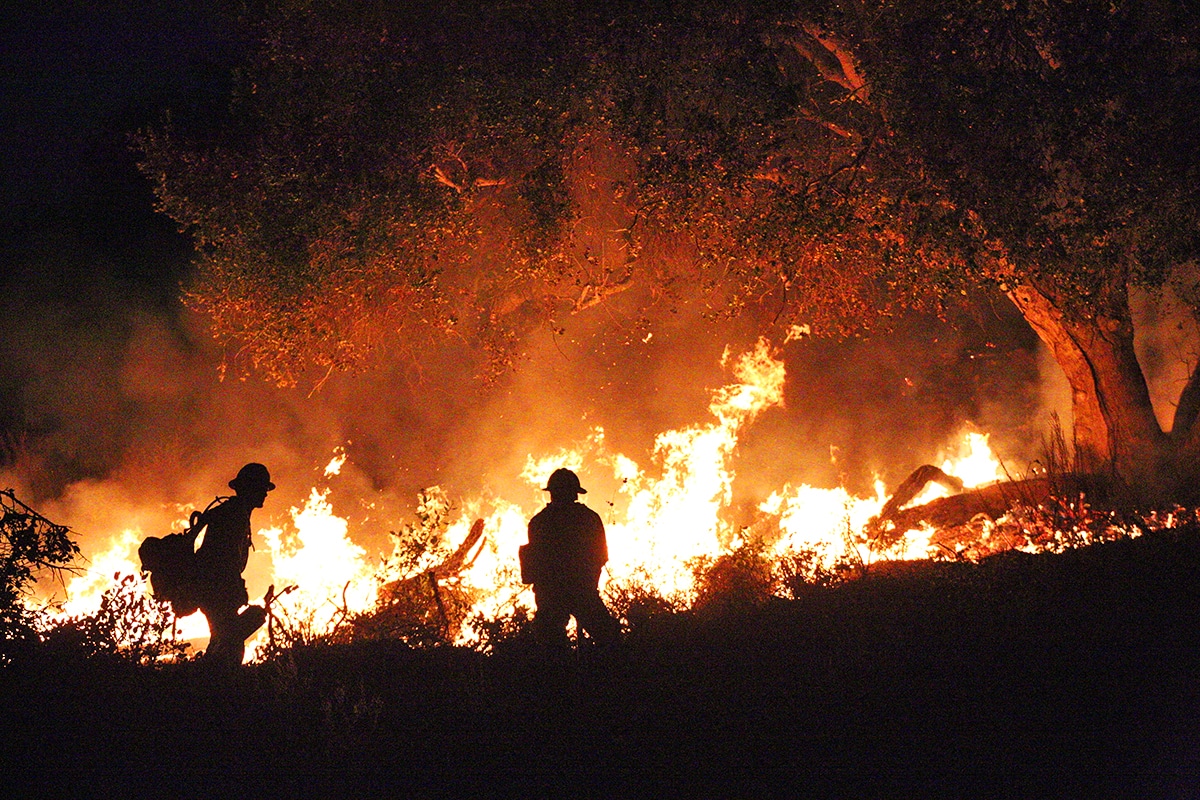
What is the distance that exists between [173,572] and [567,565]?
2.92 meters

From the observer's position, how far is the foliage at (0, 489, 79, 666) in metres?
5.51

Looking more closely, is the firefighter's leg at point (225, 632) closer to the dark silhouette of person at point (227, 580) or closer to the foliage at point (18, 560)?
the dark silhouette of person at point (227, 580)

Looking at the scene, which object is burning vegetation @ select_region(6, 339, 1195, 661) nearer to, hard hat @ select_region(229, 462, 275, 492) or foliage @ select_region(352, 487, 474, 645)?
foliage @ select_region(352, 487, 474, 645)

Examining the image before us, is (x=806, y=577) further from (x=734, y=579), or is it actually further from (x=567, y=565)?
(x=567, y=565)

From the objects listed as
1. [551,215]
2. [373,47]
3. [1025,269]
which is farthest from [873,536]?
[373,47]

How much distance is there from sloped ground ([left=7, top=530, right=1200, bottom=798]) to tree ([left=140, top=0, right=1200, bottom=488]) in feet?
13.3

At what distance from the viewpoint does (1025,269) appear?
880 cm

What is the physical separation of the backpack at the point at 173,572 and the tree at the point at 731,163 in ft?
15.5

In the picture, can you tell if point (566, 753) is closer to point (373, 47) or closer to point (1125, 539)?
point (1125, 539)

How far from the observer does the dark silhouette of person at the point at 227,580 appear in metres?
6.72

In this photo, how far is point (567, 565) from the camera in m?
6.81

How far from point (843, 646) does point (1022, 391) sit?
1464 cm

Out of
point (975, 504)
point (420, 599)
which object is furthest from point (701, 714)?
point (975, 504)

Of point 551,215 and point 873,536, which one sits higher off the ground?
point 551,215
